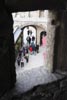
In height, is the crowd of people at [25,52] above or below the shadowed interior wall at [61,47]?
below

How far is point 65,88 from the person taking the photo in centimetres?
198

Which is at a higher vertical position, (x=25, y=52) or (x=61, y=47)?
(x=61, y=47)

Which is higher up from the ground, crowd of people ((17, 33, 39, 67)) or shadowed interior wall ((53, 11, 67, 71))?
shadowed interior wall ((53, 11, 67, 71))

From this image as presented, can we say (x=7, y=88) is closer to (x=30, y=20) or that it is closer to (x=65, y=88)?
(x=65, y=88)

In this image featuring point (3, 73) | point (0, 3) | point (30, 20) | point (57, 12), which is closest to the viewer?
point (0, 3)

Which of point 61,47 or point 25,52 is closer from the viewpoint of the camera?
point 61,47

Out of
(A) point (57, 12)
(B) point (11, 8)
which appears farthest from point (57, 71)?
(B) point (11, 8)

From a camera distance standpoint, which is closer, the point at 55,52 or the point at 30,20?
the point at 55,52

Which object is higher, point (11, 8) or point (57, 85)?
point (11, 8)

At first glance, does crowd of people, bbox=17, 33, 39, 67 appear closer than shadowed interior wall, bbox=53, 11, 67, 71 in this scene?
No

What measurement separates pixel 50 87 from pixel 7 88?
227cm

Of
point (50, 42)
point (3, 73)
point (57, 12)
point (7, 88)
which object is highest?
point (57, 12)

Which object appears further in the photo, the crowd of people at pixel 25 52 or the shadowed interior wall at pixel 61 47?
the crowd of people at pixel 25 52

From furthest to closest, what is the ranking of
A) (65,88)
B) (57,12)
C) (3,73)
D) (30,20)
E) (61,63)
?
(30,20) → (61,63) → (57,12) → (3,73) → (65,88)
